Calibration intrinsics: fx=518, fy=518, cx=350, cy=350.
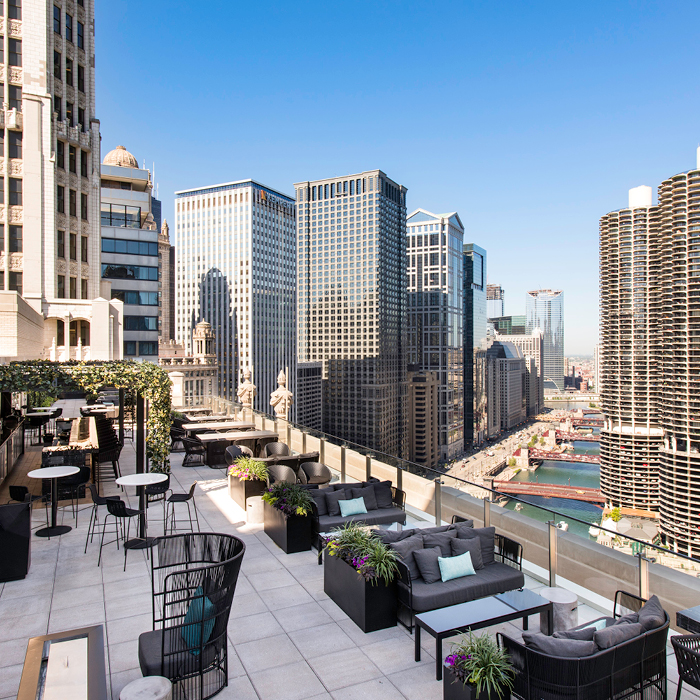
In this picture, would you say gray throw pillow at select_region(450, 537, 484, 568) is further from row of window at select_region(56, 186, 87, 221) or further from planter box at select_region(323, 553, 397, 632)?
row of window at select_region(56, 186, 87, 221)

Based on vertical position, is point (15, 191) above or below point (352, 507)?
above

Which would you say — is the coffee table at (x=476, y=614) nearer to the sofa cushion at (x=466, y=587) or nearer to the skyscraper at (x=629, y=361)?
the sofa cushion at (x=466, y=587)

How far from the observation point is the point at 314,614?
232 inches

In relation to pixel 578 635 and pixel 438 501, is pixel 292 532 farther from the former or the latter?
pixel 578 635

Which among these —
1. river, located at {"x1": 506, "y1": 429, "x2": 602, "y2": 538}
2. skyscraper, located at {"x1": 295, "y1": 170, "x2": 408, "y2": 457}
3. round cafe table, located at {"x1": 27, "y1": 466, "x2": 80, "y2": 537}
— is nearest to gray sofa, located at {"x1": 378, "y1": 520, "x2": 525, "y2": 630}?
round cafe table, located at {"x1": 27, "y1": 466, "x2": 80, "y2": 537}

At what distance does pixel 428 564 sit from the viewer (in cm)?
570

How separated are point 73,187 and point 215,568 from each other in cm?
4148

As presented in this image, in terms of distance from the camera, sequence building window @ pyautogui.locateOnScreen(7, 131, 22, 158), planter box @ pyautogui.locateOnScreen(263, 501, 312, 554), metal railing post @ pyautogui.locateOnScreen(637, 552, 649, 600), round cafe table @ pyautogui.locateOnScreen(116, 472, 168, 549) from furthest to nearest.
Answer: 1. building window @ pyautogui.locateOnScreen(7, 131, 22, 158)
2. round cafe table @ pyautogui.locateOnScreen(116, 472, 168, 549)
3. planter box @ pyautogui.locateOnScreen(263, 501, 312, 554)
4. metal railing post @ pyautogui.locateOnScreen(637, 552, 649, 600)

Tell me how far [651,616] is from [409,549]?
246cm

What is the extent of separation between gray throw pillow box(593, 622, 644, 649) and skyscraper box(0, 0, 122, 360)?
31.8 m

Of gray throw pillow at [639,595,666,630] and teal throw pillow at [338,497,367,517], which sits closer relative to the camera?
gray throw pillow at [639,595,666,630]

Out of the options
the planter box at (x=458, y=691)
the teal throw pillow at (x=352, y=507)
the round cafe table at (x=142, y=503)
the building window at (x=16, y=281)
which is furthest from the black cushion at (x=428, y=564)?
the building window at (x=16, y=281)

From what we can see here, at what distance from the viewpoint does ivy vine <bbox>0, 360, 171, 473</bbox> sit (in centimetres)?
1052

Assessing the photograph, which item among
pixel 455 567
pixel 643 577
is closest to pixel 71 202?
pixel 455 567
